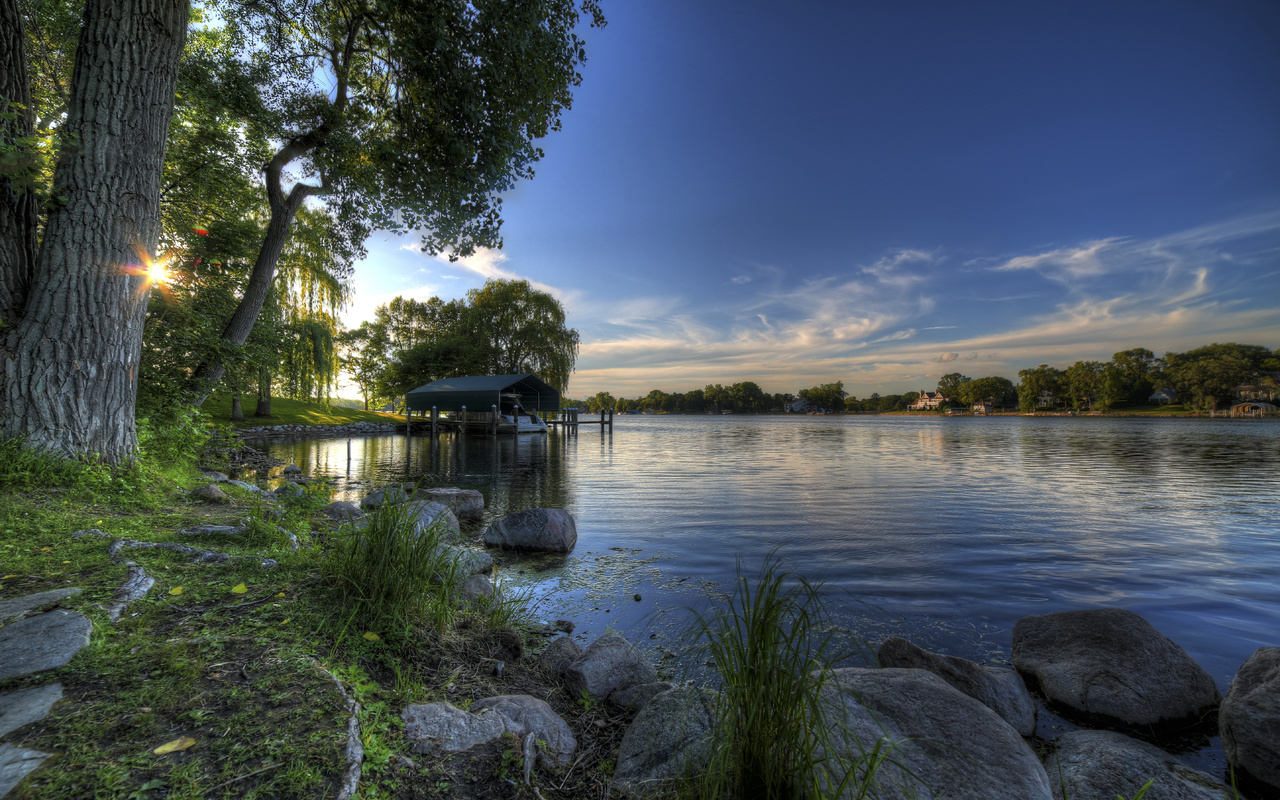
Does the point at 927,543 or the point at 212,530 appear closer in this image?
the point at 212,530

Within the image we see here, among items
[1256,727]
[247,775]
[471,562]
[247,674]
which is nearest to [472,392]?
[471,562]

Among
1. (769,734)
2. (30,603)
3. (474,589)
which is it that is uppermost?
(30,603)

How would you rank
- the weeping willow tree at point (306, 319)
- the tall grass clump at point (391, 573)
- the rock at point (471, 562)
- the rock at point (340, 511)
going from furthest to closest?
the weeping willow tree at point (306, 319) < the rock at point (340, 511) < the rock at point (471, 562) < the tall grass clump at point (391, 573)

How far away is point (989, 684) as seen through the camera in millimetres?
3213

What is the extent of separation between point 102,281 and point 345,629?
5247mm

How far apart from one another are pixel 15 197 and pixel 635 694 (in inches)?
298

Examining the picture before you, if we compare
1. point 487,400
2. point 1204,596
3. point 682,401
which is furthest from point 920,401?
point 1204,596

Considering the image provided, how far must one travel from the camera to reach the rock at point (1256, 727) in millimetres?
2652

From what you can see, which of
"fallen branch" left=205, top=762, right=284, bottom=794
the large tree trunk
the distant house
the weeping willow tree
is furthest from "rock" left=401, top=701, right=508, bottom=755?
the distant house

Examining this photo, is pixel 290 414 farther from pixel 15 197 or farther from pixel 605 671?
pixel 605 671

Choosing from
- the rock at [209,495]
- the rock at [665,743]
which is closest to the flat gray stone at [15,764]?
the rock at [665,743]

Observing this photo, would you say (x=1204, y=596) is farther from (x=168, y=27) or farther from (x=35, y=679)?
(x=168, y=27)

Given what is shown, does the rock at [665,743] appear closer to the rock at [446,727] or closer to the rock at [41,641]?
the rock at [446,727]

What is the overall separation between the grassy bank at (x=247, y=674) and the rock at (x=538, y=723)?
0.36 feet
